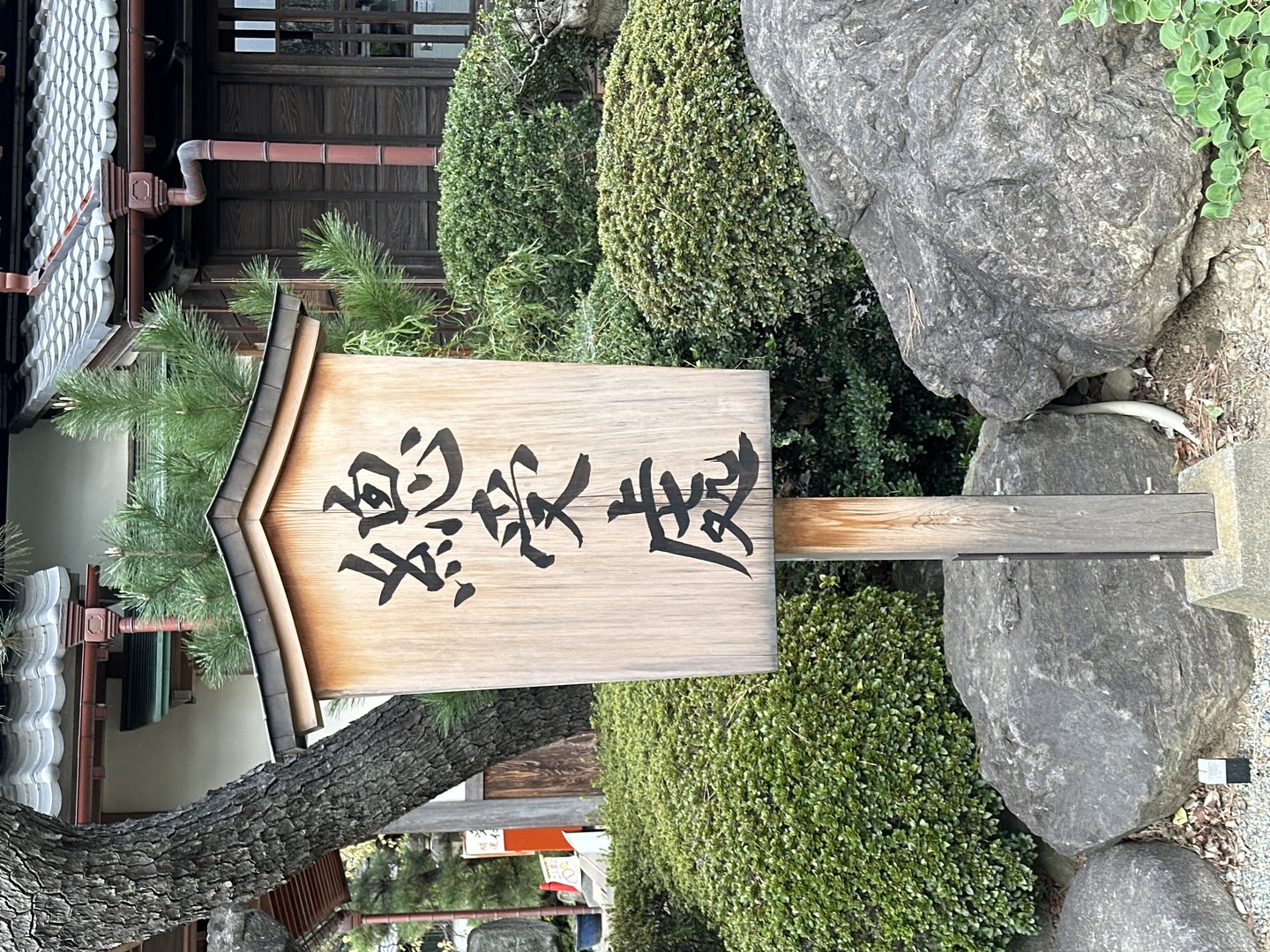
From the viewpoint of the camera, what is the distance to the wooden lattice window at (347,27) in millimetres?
5934

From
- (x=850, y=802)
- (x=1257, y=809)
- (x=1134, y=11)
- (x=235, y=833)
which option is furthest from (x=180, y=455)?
(x=1257, y=809)

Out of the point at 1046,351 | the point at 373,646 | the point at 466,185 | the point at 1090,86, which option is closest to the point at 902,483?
the point at 1046,351

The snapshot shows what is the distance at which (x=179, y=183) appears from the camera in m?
6.02

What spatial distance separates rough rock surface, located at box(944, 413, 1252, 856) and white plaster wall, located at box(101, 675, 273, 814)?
5.18 metres

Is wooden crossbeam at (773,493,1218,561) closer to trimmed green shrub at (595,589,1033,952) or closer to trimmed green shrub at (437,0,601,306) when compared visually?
trimmed green shrub at (595,589,1033,952)

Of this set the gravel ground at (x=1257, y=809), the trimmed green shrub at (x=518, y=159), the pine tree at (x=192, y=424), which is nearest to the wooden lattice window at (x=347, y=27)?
the trimmed green shrub at (x=518, y=159)

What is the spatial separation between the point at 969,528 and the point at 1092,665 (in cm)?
76

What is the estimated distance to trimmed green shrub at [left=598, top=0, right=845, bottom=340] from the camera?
3492 mm

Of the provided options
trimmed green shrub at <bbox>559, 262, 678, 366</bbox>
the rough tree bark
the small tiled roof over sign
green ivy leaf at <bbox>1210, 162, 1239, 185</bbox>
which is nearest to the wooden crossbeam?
green ivy leaf at <bbox>1210, 162, 1239, 185</bbox>

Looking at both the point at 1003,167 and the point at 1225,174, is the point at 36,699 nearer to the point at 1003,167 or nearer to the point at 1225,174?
the point at 1003,167

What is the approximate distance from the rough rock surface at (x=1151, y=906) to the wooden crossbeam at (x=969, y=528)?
1.03m

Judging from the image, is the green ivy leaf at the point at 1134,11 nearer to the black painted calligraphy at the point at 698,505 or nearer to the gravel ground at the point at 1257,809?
the black painted calligraphy at the point at 698,505

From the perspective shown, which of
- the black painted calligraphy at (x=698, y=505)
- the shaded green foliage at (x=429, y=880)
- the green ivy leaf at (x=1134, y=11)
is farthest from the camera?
the shaded green foliage at (x=429, y=880)

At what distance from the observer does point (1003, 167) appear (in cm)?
243
